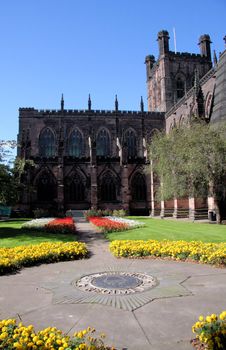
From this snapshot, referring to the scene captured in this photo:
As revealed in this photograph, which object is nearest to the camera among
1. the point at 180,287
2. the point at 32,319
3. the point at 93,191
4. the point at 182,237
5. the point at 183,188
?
the point at 32,319

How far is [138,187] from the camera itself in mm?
43375

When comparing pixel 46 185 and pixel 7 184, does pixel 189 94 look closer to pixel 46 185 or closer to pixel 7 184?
pixel 46 185

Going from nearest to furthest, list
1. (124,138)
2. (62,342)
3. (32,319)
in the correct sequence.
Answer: (62,342)
(32,319)
(124,138)

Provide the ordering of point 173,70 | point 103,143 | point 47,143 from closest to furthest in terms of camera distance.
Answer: point 47,143
point 103,143
point 173,70

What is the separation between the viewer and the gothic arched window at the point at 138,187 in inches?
1698

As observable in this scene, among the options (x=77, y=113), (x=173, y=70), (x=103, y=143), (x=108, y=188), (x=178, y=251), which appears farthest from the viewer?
(x=173, y=70)

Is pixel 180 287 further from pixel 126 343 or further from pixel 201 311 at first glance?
pixel 126 343

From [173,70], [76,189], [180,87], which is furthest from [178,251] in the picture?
[173,70]

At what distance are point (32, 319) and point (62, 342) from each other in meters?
1.53

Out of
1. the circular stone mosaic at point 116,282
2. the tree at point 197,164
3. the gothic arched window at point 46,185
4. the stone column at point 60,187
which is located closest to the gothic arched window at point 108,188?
the stone column at point 60,187

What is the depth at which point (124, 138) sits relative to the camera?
166 feet

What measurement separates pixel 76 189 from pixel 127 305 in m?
37.0

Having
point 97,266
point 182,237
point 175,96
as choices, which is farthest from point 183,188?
point 175,96

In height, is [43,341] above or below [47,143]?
below
